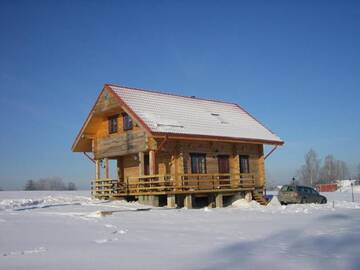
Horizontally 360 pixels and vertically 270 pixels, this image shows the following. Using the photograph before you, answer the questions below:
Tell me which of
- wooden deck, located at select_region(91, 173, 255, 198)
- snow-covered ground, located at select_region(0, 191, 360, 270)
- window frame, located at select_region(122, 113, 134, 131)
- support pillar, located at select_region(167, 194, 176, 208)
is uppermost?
window frame, located at select_region(122, 113, 134, 131)

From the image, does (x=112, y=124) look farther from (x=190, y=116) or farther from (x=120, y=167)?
(x=190, y=116)

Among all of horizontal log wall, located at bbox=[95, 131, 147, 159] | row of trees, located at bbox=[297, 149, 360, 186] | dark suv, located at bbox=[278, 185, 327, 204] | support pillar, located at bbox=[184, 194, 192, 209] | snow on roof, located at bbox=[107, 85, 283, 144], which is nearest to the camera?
support pillar, located at bbox=[184, 194, 192, 209]

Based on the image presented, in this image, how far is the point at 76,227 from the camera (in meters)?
12.5

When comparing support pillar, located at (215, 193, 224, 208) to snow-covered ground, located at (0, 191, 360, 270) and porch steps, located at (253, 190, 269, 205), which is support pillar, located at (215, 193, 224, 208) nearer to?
porch steps, located at (253, 190, 269, 205)

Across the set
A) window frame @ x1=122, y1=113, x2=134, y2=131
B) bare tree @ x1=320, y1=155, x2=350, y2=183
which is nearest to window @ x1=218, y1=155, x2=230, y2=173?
window frame @ x1=122, y1=113, x2=134, y2=131

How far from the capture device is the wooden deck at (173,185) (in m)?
23.4

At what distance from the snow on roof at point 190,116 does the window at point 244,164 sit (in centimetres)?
160

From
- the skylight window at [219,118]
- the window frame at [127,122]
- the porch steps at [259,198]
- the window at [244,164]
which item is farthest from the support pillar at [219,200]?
the window frame at [127,122]

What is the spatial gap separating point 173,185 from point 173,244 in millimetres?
13871

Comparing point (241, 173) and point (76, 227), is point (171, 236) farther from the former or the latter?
point (241, 173)

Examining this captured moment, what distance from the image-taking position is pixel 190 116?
89.6 feet

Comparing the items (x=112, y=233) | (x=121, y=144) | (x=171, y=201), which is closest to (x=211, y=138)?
(x=171, y=201)

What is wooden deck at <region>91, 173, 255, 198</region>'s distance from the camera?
23.4 m

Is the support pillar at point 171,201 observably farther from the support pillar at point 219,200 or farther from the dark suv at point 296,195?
the dark suv at point 296,195
